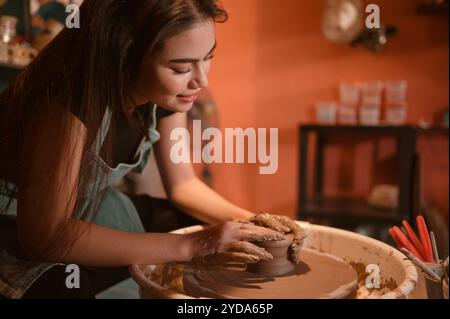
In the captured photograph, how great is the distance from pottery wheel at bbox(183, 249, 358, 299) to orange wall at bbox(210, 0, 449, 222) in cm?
142

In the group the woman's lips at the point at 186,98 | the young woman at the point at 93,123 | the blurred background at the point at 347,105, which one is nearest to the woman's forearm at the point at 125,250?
the young woman at the point at 93,123

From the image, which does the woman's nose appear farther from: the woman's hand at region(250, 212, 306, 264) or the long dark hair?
the woman's hand at region(250, 212, 306, 264)

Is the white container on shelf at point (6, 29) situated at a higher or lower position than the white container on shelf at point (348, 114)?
higher

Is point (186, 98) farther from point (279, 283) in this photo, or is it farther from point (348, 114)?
point (348, 114)

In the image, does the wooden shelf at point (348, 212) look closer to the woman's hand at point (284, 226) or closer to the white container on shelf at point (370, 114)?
the white container on shelf at point (370, 114)

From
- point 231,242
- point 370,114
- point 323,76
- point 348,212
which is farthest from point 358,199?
point 231,242

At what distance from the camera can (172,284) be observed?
97cm

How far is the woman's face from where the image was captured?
0.73 metres

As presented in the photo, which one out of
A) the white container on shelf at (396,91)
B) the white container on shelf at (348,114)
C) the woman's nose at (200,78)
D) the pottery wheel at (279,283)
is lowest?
the pottery wheel at (279,283)

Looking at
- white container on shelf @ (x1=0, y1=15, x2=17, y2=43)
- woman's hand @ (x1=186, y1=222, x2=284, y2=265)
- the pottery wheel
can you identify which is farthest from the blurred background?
woman's hand @ (x1=186, y1=222, x2=284, y2=265)

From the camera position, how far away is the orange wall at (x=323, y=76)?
8.02 ft

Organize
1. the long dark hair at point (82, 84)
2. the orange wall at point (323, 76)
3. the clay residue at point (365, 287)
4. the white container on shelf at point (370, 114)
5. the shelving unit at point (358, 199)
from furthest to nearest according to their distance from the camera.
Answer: the white container on shelf at point (370, 114), the orange wall at point (323, 76), the shelving unit at point (358, 199), the clay residue at point (365, 287), the long dark hair at point (82, 84)

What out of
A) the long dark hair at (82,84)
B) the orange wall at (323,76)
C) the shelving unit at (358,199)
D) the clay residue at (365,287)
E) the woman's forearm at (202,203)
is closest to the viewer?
the long dark hair at (82,84)

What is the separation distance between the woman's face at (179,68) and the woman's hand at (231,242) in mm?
242
